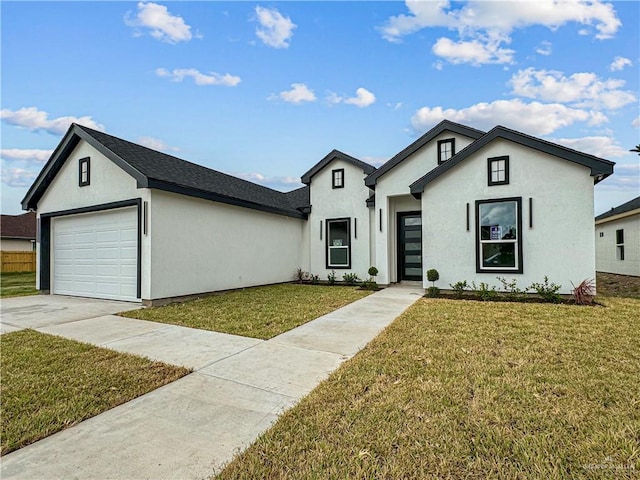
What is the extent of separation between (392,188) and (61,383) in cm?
1028

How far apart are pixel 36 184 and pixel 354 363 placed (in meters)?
12.7

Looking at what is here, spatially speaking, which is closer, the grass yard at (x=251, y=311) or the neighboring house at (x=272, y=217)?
the grass yard at (x=251, y=311)

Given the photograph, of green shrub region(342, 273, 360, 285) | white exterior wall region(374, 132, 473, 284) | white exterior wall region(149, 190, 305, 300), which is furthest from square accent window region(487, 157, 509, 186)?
white exterior wall region(149, 190, 305, 300)

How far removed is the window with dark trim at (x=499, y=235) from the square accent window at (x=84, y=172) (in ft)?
38.1

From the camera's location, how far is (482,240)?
9297 millimetres

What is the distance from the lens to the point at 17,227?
27594 mm

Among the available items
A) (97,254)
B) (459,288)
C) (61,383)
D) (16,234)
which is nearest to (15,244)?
(16,234)

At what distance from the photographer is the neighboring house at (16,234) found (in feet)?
86.0

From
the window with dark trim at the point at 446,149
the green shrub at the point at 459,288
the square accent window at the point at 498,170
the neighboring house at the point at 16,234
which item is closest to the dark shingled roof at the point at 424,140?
the window with dark trim at the point at 446,149

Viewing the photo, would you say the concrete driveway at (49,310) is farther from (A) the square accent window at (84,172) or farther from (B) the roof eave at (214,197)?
(A) the square accent window at (84,172)

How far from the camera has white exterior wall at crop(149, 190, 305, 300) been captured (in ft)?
28.2


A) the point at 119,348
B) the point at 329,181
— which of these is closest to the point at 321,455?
the point at 119,348

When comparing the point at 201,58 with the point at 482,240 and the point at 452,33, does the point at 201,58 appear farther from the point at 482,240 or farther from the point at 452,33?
the point at 482,240

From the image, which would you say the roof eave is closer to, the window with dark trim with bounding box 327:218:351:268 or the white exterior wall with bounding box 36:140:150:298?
the white exterior wall with bounding box 36:140:150:298
